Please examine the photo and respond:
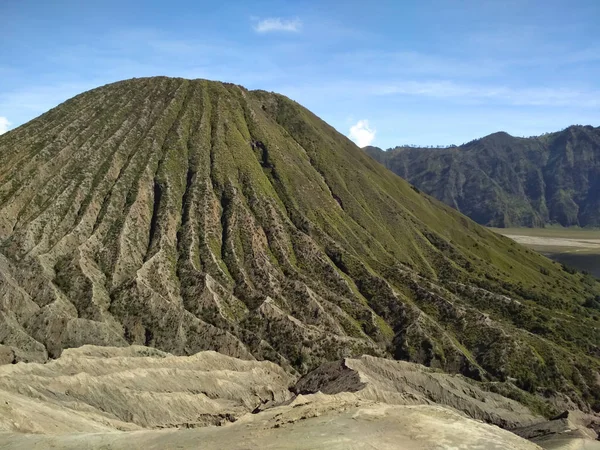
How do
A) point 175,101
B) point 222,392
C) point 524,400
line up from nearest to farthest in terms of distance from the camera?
point 222,392 → point 524,400 → point 175,101

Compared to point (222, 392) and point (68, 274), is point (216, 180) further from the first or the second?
point (222, 392)

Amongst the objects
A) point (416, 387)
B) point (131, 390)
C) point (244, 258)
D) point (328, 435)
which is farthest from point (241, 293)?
point (328, 435)

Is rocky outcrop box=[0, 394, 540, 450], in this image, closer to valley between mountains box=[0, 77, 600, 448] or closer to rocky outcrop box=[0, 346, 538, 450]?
rocky outcrop box=[0, 346, 538, 450]

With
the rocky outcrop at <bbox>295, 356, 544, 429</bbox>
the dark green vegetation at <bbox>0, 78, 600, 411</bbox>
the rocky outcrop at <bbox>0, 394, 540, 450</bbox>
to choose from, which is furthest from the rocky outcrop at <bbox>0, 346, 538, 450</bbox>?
the dark green vegetation at <bbox>0, 78, 600, 411</bbox>

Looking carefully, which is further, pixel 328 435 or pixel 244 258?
pixel 244 258

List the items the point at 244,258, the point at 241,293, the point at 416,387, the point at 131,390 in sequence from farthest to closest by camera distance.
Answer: the point at 244,258 < the point at 241,293 < the point at 416,387 < the point at 131,390

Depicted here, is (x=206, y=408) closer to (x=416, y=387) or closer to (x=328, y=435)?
(x=328, y=435)

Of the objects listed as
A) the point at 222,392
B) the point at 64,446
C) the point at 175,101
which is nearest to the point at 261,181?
the point at 175,101

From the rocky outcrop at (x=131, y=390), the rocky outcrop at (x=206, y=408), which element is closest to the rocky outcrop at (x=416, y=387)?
the rocky outcrop at (x=206, y=408)
